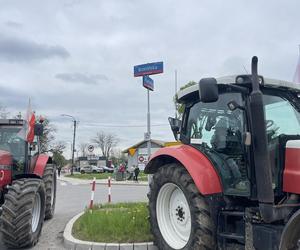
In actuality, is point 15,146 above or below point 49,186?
above

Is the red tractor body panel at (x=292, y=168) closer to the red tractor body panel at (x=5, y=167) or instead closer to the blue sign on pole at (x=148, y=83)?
the red tractor body panel at (x=5, y=167)

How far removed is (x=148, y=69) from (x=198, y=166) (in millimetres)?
5272

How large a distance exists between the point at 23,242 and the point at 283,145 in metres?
4.58

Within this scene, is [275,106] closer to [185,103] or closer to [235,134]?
[235,134]

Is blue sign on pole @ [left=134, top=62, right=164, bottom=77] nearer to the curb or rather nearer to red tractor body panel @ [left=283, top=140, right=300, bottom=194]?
the curb

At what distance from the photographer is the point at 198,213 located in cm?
553

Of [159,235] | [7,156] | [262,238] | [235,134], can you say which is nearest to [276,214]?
[262,238]

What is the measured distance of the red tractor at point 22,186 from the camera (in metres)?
7.13

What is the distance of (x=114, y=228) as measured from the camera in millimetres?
7922

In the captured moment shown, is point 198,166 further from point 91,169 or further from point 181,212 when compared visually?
point 91,169

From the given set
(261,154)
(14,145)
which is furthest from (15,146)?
(261,154)

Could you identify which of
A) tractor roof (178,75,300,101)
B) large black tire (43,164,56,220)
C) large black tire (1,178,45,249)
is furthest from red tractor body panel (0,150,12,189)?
Result: tractor roof (178,75,300,101)

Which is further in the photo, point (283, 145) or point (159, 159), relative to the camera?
point (159, 159)

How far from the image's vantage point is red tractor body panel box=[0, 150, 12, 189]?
27.5ft
